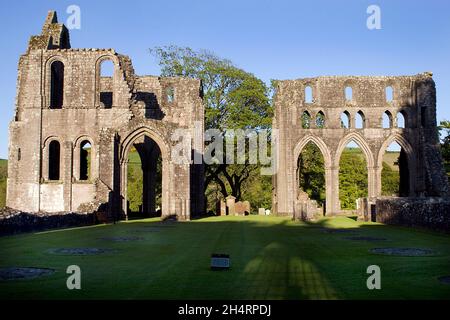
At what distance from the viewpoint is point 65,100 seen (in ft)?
114

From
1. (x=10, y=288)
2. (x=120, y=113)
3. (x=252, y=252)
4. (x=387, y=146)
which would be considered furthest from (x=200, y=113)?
(x=10, y=288)

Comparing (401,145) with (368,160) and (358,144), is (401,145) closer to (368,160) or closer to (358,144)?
(368,160)

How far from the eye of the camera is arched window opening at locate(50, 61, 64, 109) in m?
36.5

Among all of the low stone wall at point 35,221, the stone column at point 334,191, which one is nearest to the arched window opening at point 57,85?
the low stone wall at point 35,221

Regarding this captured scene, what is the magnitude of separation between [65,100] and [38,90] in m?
1.96

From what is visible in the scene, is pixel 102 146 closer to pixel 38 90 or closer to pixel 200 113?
pixel 38 90

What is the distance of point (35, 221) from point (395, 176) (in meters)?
63.2

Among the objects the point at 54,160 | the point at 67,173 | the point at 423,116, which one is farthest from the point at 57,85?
the point at 423,116

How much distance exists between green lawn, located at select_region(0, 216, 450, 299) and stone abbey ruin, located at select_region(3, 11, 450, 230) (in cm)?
1047

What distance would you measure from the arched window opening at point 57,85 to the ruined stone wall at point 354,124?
16220mm

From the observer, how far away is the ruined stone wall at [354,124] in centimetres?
3928

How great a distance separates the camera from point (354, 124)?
40.3 meters

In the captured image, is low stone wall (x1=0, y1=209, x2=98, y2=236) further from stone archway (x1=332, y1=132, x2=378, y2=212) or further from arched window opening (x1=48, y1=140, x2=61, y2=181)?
stone archway (x1=332, y1=132, x2=378, y2=212)

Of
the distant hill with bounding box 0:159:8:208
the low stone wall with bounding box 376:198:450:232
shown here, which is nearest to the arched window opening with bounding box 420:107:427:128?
the low stone wall with bounding box 376:198:450:232
